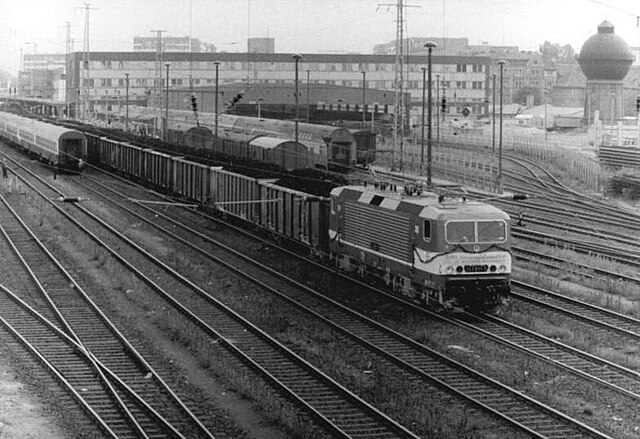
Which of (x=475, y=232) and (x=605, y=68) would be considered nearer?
(x=475, y=232)

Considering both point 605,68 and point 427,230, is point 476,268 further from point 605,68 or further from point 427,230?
point 605,68

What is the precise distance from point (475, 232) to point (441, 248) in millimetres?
1019

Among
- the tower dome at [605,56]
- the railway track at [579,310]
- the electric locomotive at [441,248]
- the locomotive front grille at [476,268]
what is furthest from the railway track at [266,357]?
the tower dome at [605,56]

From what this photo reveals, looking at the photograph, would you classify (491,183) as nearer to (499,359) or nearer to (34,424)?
(499,359)

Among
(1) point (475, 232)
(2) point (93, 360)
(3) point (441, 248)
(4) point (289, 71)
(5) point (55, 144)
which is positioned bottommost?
(2) point (93, 360)

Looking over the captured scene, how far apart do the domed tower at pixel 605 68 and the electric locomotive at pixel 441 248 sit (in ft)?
305

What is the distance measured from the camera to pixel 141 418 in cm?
1778

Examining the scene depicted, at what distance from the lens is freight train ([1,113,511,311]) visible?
2505 centimetres

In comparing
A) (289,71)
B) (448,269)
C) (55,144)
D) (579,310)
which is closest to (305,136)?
(55,144)

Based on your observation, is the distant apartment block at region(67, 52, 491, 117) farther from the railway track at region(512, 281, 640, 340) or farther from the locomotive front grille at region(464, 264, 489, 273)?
the locomotive front grille at region(464, 264, 489, 273)

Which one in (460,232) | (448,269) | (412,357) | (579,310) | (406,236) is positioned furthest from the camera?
(579,310)

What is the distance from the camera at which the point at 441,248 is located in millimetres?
24906

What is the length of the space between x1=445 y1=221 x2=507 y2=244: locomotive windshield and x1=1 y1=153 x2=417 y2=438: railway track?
17.8 ft

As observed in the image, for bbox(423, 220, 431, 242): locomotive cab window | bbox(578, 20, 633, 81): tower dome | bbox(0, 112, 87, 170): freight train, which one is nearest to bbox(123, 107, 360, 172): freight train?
bbox(0, 112, 87, 170): freight train
